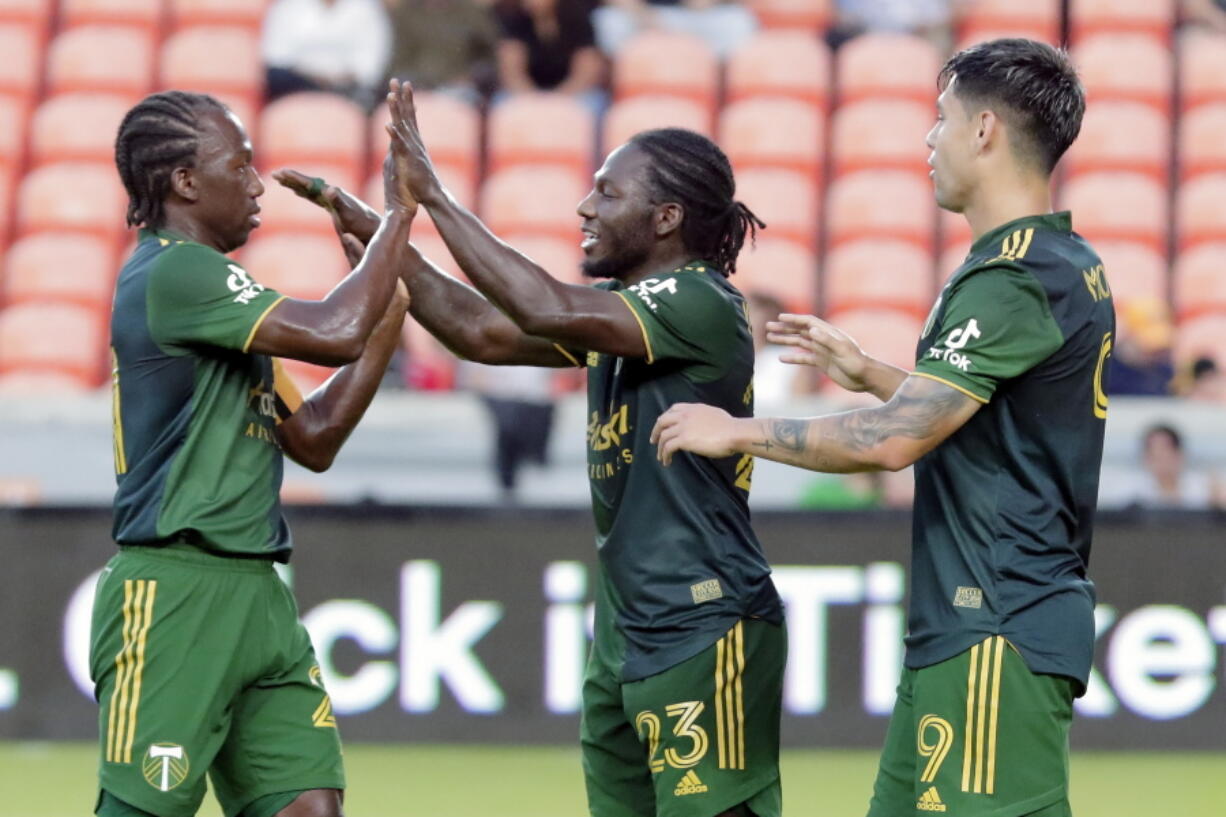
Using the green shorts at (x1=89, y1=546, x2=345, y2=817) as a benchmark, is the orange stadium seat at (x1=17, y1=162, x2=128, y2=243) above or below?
above

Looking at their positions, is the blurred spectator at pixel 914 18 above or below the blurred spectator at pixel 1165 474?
above

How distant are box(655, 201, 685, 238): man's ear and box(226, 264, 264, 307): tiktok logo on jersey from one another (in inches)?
37.1

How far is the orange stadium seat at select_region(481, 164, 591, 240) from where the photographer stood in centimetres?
1154

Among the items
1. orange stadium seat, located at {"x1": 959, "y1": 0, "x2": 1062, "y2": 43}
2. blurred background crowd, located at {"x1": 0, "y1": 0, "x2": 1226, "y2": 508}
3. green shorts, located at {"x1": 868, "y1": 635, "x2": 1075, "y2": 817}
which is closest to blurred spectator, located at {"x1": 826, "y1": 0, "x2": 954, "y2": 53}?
blurred background crowd, located at {"x1": 0, "y1": 0, "x2": 1226, "y2": 508}

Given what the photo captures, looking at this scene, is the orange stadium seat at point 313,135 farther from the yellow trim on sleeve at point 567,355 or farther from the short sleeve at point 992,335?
the short sleeve at point 992,335

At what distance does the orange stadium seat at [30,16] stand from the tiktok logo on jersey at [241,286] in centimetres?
954

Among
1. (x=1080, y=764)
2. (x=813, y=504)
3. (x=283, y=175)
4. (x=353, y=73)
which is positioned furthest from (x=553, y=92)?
(x=283, y=175)

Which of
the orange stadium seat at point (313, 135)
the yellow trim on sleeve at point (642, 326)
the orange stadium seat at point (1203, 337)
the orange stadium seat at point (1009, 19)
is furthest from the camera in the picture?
the orange stadium seat at point (1009, 19)

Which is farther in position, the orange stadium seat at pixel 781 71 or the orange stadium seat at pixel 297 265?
the orange stadium seat at pixel 781 71

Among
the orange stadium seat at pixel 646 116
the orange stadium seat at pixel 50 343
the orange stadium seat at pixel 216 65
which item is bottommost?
the orange stadium seat at pixel 50 343

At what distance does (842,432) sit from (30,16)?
10.7 metres

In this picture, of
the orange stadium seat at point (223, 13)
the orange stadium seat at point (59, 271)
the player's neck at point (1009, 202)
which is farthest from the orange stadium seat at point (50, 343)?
the player's neck at point (1009, 202)

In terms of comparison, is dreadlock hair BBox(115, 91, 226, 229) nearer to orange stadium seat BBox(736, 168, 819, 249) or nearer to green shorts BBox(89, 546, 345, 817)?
green shorts BBox(89, 546, 345, 817)

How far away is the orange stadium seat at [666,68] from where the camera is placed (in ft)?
40.6
